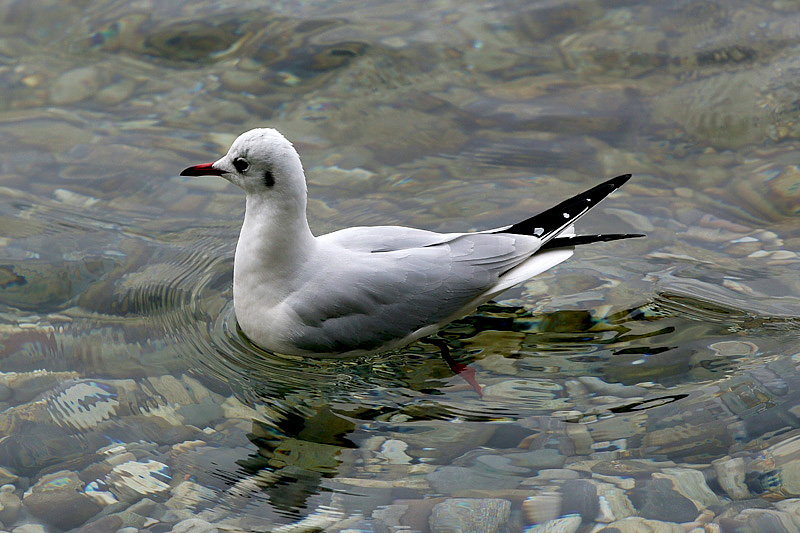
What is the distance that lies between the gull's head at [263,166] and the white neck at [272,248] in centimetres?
7

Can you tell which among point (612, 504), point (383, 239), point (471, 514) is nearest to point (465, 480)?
point (471, 514)

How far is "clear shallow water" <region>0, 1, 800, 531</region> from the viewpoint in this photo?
3.71 meters

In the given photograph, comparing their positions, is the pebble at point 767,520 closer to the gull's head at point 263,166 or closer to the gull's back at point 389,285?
the gull's back at point 389,285

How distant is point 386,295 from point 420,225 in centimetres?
130

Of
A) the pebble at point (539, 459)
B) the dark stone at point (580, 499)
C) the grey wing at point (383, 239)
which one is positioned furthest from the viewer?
the grey wing at point (383, 239)

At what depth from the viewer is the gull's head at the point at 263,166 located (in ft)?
13.4

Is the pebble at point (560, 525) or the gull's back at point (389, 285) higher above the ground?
the gull's back at point (389, 285)

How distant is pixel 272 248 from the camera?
13.9 ft

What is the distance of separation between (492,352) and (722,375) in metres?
1.10

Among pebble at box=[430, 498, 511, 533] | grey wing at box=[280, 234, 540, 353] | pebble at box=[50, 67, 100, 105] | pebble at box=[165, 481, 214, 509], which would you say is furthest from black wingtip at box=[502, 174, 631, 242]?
pebble at box=[50, 67, 100, 105]

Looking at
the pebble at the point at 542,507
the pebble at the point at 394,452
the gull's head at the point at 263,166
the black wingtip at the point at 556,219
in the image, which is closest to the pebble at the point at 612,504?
the pebble at the point at 542,507

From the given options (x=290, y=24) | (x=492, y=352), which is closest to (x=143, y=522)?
(x=492, y=352)

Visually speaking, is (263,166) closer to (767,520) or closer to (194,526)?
(194,526)

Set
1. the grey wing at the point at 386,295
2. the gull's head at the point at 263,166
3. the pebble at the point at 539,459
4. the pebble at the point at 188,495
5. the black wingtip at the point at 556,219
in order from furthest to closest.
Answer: the black wingtip at the point at 556,219
the grey wing at the point at 386,295
the gull's head at the point at 263,166
the pebble at the point at 539,459
the pebble at the point at 188,495
